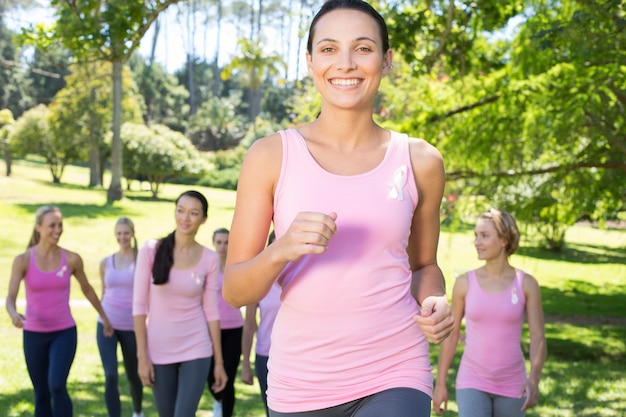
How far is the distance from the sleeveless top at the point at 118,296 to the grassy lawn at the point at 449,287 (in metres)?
1.43

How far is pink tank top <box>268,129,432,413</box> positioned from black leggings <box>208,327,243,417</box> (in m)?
5.81

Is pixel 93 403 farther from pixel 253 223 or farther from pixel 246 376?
pixel 253 223

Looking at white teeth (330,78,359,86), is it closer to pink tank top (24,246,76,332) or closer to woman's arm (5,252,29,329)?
pink tank top (24,246,76,332)

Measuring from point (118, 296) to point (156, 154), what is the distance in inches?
1217

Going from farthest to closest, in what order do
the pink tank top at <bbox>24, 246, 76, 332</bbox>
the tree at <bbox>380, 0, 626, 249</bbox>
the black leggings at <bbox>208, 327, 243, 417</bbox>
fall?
the tree at <bbox>380, 0, 626, 249</bbox> → the black leggings at <bbox>208, 327, 243, 417</bbox> → the pink tank top at <bbox>24, 246, 76, 332</bbox>

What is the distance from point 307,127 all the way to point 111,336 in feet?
20.1

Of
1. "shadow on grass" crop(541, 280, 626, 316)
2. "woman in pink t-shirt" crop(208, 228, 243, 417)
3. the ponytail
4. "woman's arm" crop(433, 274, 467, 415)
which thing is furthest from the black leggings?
"shadow on grass" crop(541, 280, 626, 316)

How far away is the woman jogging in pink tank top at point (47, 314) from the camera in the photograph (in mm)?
7418

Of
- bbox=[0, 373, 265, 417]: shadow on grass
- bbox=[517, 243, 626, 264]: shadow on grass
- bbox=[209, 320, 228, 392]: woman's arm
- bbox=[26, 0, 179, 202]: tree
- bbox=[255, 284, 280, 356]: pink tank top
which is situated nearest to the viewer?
bbox=[209, 320, 228, 392]: woman's arm

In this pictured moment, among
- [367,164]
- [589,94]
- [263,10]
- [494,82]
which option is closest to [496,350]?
[367,164]

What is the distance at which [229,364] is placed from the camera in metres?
8.38

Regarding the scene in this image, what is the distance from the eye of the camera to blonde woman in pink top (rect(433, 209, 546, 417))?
5.64 meters

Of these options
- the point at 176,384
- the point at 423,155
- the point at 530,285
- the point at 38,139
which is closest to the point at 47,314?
the point at 176,384

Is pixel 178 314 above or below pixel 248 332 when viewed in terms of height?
above
